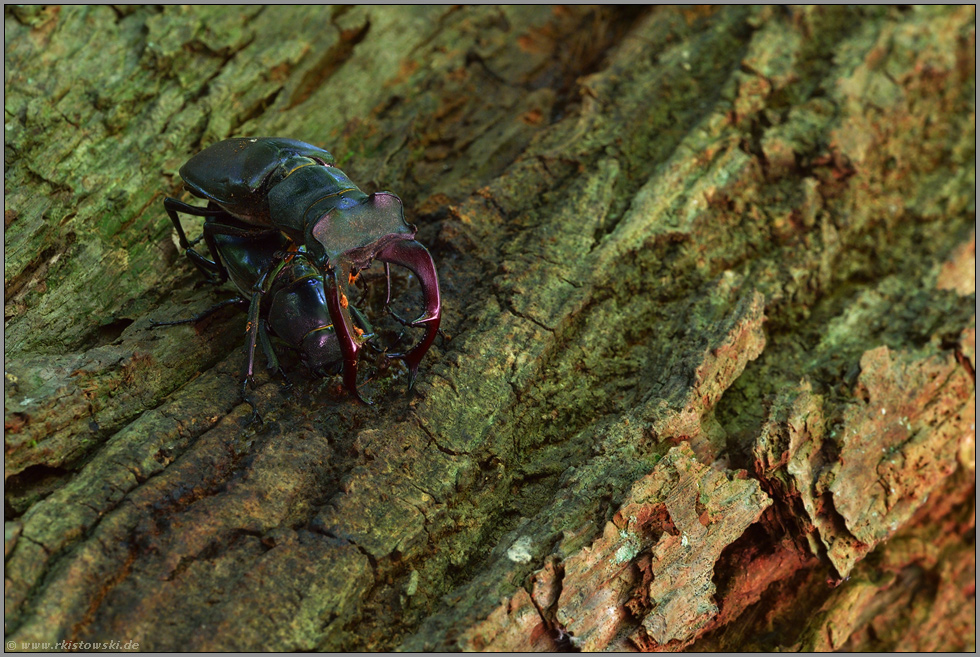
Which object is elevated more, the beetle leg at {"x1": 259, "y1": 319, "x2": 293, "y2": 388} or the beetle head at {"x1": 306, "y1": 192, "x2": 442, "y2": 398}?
the beetle head at {"x1": 306, "y1": 192, "x2": 442, "y2": 398}

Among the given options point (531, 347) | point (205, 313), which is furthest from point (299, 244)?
point (531, 347)

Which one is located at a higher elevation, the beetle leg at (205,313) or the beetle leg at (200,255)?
the beetle leg at (200,255)

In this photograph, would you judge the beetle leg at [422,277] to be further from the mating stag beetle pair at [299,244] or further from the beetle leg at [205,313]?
the beetle leg at [205,313]

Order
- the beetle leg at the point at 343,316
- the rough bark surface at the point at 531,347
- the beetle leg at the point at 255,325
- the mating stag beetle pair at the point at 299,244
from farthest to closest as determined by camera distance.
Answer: the beetle leg at the point at 255,325 < the mating stag beetle pair at the point at 299,244 < the beetle leg at the point at 343,316 < the rough bark surface at the point at 531,347

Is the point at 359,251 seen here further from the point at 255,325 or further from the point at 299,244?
the point at 255,325

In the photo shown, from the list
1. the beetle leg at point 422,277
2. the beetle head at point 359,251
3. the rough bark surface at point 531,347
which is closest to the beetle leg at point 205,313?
the rough bark surface at point 531,347

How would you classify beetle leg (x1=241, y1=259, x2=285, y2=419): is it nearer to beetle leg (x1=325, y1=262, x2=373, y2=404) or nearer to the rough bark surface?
the rough bark surface

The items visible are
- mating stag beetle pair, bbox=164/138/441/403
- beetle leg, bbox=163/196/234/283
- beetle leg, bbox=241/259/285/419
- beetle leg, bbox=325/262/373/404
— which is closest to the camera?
beetle leg, bbox=325/262/373/404

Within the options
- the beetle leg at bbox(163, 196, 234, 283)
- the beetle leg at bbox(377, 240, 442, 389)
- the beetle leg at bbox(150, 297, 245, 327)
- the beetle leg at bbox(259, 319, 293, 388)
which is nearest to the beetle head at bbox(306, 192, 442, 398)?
the beetle leg at bbox(377, 240, 442, 389)
